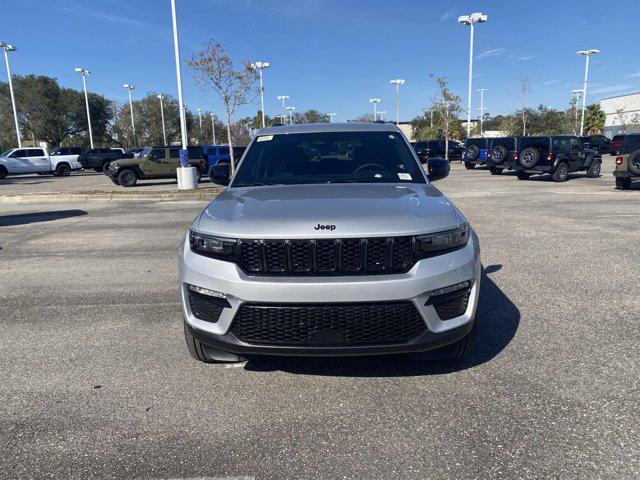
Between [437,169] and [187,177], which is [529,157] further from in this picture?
[437,169]

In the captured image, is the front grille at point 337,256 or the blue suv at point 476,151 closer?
the front grille at point 337,256

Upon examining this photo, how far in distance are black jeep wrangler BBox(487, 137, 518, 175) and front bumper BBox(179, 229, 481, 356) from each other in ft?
64.2

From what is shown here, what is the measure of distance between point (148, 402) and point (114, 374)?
56cm

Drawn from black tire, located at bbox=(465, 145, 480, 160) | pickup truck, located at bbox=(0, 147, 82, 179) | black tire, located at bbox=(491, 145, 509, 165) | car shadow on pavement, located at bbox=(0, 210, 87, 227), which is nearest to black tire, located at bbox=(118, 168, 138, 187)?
car shadow on pavement, located at bbox=(0, 210, 87, 227)

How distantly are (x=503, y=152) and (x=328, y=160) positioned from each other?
19.5m

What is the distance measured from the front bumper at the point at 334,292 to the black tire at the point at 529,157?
59.9ft

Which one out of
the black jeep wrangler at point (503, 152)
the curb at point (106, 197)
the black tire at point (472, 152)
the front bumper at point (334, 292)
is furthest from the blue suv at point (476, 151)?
the front bumper at point (334, 292)

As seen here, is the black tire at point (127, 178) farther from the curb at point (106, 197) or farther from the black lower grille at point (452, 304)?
the black lower grille at point (452, 304)

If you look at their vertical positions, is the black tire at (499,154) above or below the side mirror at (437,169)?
below

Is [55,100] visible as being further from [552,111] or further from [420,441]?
[552,111]

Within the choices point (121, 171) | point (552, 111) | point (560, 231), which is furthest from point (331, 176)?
point (552, 111)

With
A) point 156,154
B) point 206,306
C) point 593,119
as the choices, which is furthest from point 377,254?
point 593,119

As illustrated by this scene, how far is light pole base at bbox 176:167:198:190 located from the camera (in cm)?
1730

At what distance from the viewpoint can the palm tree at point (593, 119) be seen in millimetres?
64062
